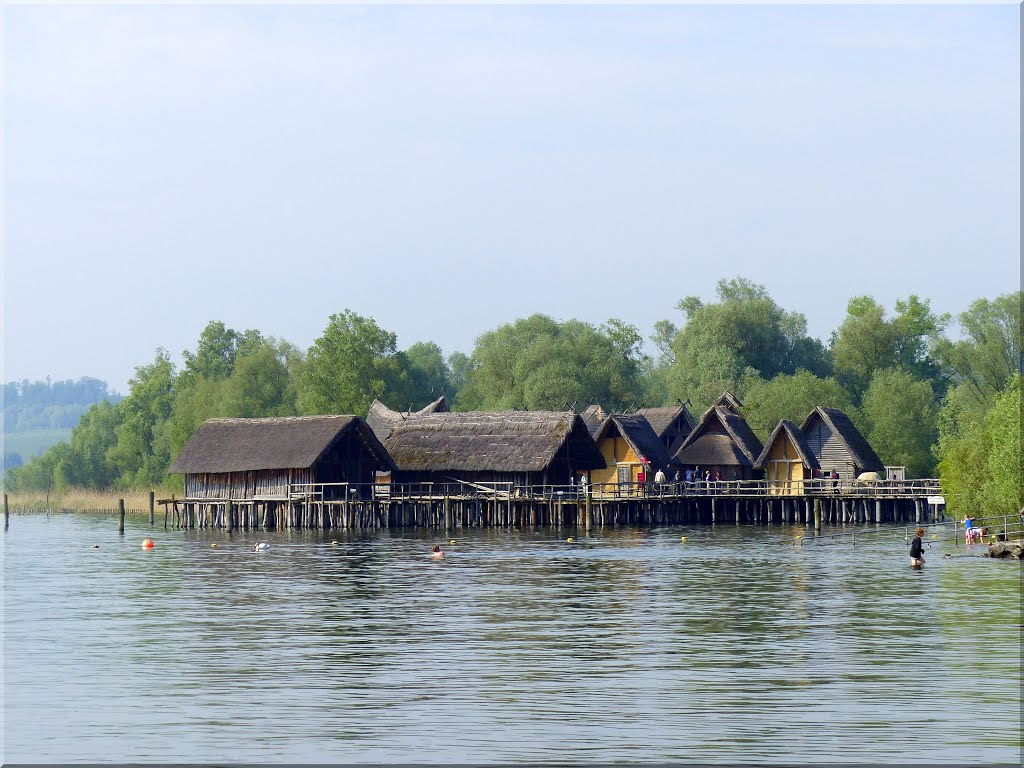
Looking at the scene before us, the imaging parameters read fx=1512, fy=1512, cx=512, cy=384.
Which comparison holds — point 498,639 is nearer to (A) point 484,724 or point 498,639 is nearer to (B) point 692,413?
(A) point 484,724

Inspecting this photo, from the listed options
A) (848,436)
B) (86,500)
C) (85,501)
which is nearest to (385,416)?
(848,436)

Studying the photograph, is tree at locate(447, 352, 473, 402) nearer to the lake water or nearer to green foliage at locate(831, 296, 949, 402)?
green foliage at locate(831, 296, 949, 402)

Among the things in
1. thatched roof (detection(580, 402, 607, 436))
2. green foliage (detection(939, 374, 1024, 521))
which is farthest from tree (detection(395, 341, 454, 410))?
green foliage (detection(939, 374, 1024, 521))

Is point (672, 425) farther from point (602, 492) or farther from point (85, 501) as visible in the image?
point (85, 501)

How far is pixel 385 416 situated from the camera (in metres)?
90.8

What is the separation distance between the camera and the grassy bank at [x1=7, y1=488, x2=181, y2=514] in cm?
10894

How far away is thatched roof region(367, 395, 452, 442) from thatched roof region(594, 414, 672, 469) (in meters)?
10.4

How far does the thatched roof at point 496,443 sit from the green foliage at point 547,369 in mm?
24349

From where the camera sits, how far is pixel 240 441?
3115 inches

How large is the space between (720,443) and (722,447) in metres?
0.39

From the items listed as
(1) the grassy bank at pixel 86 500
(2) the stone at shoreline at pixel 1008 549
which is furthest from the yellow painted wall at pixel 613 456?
(2) the stone at shoreline at pixel 1008 549

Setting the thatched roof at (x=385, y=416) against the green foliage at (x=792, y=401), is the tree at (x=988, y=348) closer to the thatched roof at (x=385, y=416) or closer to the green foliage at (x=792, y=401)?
the green foliage at (x=792, y=401)

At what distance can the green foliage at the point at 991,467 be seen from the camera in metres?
49.4

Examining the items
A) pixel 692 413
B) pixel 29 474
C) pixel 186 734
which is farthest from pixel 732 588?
pixel 29 474
